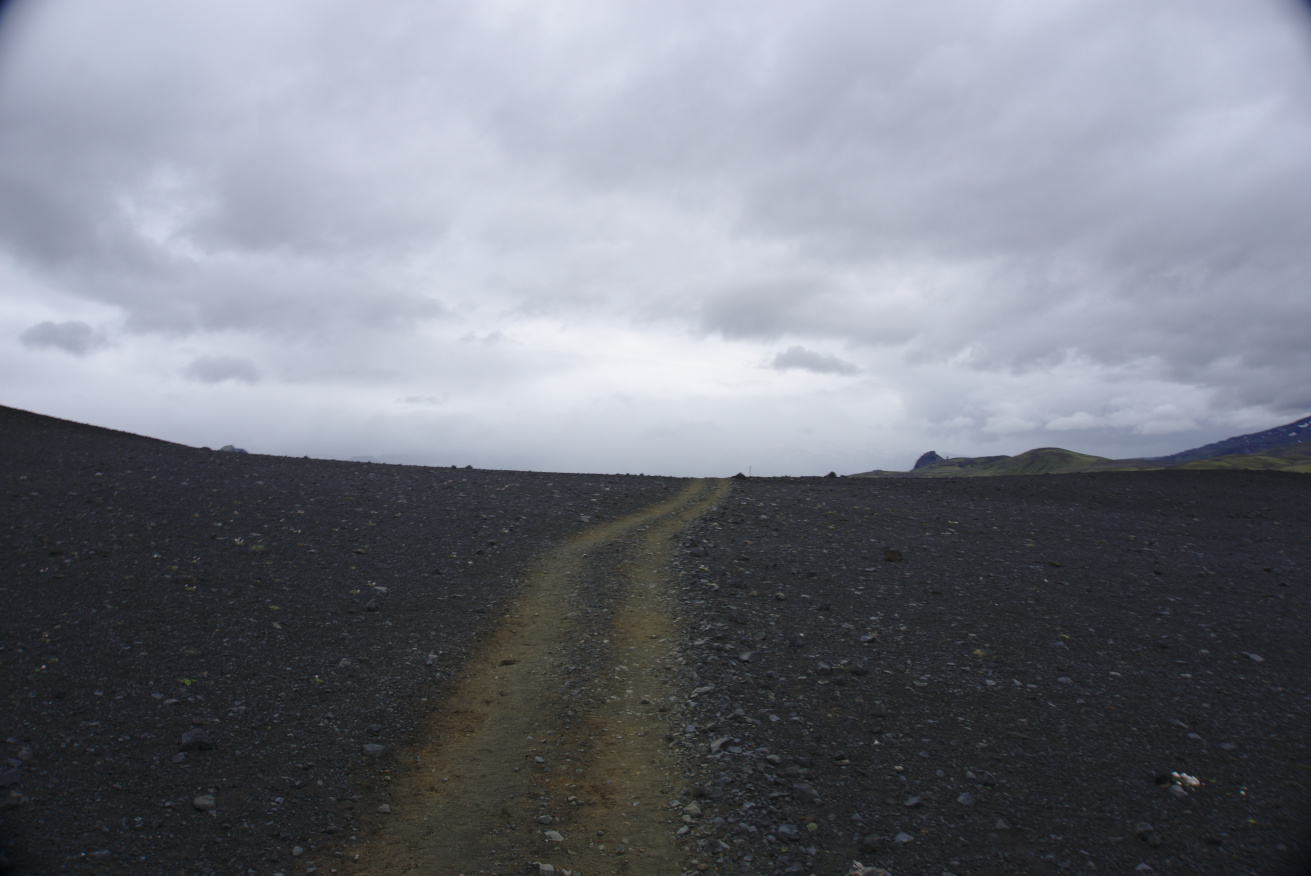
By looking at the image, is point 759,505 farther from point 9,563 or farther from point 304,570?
point 9,563

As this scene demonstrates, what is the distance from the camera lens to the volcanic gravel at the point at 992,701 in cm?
702


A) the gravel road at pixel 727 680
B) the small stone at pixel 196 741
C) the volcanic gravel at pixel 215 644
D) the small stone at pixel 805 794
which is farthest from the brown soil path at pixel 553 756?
the small stone at pixel 196 741

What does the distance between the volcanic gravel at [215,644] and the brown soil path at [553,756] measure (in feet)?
1.98

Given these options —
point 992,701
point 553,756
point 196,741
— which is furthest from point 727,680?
point 196,741

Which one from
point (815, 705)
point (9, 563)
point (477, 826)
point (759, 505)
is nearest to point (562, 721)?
point (477, 826)

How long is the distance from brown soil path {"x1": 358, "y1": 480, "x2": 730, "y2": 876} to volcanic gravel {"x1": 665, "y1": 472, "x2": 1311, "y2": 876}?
64cm

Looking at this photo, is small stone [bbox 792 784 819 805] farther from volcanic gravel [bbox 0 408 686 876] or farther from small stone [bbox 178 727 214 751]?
small stone [bbox 178 727 214 751]

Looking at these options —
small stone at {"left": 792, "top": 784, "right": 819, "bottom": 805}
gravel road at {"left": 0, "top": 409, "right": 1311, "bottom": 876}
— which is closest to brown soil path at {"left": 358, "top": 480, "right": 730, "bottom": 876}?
gravel road at {"left": 0, "top": 409, "right": 1311, "bottom": 876}

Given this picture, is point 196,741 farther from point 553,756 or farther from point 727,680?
point 727,680

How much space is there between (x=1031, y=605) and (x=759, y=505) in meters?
9.71

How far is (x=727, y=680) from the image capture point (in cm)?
1016

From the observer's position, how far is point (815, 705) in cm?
962

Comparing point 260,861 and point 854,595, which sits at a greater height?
point 854,595

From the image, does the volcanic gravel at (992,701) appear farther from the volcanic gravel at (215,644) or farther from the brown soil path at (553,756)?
the volcanic gravel at (215,644)
